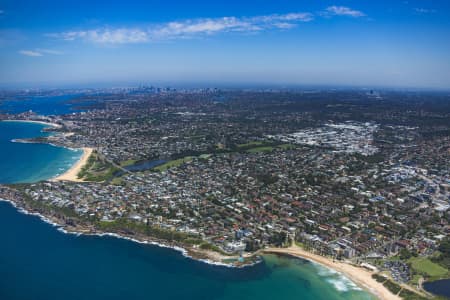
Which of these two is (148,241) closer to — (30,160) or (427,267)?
(427,267)

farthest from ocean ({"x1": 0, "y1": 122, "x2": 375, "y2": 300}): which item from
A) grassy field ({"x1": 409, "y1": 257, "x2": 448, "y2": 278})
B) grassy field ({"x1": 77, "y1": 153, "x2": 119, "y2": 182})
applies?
grassy field ({"x1": 77, "y1": 153, "x2": 119, "y2": 182})

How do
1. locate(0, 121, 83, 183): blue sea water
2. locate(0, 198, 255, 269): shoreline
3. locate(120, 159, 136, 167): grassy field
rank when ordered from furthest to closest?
locate(120, 159, 136, 167): grassy field, locate(0, 121, 83, 183): blue sea water, locate(0, 198, 255, 269): shoreline

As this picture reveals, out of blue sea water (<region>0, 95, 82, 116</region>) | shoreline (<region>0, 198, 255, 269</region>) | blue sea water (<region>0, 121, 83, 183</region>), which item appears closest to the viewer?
shoreline (<region>0, 198, 255, 269</region>)

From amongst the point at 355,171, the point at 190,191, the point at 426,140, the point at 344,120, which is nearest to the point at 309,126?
the point at 344,120

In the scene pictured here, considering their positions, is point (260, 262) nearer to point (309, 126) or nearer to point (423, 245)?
point (423, 245)

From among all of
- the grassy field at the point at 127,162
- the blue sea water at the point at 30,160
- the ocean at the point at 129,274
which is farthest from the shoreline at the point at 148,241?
the grassy field at the point at 127,162

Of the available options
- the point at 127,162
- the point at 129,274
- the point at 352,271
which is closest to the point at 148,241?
the point at 129,274

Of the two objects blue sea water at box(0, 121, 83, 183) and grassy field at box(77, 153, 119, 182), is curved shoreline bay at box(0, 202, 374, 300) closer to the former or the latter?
grassy field at box(77, 153, 119, 182)
